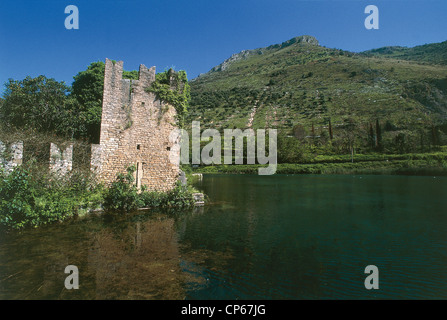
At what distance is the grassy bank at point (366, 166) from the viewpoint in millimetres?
45053

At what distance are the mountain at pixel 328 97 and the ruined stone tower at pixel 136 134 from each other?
6622 cm

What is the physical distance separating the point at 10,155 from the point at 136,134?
534 cm

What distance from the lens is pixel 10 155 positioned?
29.7ft

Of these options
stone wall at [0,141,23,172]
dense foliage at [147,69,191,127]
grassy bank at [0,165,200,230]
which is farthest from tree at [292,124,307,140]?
stone wall at [0,141,23,172]

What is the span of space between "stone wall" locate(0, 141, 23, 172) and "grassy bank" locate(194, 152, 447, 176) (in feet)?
172

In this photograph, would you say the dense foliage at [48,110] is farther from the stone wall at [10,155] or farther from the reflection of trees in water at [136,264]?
the reflection of trees in water at [136,264]

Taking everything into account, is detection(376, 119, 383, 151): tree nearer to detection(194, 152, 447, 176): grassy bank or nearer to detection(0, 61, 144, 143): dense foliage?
detection(194, 152, 447, 176): grassy bank

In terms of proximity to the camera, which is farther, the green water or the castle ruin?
the castle ruin

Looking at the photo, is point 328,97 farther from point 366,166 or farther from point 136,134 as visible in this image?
point 136,134

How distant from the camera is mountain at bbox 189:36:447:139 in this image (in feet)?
236

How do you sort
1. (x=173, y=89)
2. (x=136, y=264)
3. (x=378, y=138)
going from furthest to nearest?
(x=378, y=138), (x=173, y=89), (x=136, y=264)

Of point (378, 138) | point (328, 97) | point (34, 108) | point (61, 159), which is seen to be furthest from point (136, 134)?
point (328, 97)

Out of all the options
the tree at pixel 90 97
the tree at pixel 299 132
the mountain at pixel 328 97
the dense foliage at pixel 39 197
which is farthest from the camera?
the tree at pixel 299 132

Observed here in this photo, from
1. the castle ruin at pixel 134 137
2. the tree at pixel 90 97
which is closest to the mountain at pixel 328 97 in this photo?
the castle ruin at pixel 134 137
